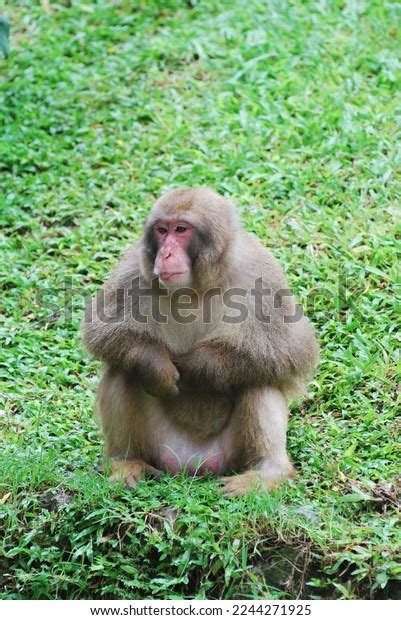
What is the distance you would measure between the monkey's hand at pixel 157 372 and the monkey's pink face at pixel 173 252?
17.2 inches

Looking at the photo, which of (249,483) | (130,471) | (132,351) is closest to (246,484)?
(249,483)

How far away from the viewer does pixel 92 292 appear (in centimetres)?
918

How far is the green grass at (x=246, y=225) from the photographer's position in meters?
6.08

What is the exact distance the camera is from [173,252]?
21.0 feet

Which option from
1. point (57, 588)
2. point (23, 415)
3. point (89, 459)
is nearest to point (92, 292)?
point (23, 415)

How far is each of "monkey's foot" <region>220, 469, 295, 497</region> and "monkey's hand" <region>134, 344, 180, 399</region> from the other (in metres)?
0.61

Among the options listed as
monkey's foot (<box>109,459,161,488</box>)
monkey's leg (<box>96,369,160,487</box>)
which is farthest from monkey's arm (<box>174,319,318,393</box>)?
monkey's foot (<box>109,459,161,488</box>)

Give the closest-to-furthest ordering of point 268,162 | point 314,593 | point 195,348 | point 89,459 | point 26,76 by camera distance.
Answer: point 314,593 < point 195,348 < point 89,459 < point 268,162 < point 26,76

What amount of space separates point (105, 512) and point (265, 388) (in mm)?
1201

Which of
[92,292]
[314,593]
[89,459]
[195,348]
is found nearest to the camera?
[314,593]

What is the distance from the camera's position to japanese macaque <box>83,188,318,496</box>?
258 inches

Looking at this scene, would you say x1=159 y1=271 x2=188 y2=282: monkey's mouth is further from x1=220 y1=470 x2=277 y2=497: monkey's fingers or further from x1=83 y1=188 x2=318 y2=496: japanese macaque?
x1=220 y1=470 x2=277 y2=497: monkey's fingers

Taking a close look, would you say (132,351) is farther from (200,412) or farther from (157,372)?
(200,412)

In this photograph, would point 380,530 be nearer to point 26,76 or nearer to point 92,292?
point 92,292
